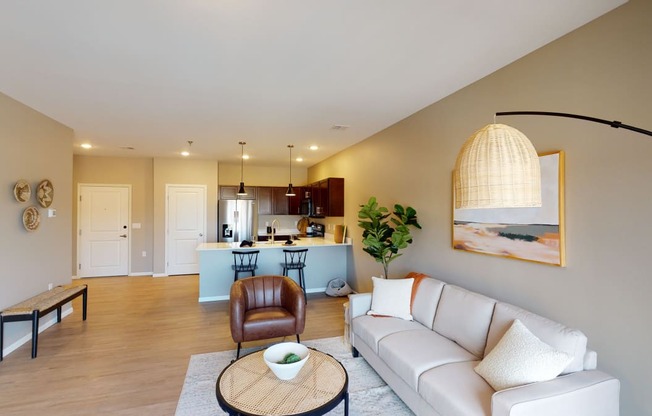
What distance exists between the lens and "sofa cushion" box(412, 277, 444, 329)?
277 centimetres

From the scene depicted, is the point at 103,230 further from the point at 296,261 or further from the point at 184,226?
the point at 296,261

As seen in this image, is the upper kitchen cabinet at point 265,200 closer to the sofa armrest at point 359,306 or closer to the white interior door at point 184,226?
the white interior door at point 184,226

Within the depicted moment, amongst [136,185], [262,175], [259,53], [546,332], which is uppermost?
[259,53]

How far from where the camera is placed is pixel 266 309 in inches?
134

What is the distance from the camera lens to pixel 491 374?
1.80 metres

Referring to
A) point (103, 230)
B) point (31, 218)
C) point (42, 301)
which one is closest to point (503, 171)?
point (42, 301)

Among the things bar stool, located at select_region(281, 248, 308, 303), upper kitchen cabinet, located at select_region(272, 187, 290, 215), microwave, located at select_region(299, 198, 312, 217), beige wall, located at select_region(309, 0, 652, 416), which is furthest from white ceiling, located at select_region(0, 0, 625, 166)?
upper kitchen cabinet, located at select_region(272, 187, 290, 215)

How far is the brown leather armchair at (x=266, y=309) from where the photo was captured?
304 cm

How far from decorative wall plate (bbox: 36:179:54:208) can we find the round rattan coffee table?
3.56 m

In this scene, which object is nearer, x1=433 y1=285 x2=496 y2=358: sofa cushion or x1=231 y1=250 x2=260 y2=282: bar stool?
x1=433 y1=285 x2=496 y2=358: sofa cushion

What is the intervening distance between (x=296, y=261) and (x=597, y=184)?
4.48 m

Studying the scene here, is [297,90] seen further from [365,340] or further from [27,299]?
[27,299]

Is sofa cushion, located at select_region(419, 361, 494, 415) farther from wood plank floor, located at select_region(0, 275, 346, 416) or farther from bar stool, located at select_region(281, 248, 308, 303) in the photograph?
bar stool, located at select_region(281, 248, 308, 303)

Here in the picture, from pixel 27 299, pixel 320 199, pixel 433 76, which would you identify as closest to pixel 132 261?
pixel 27 299
